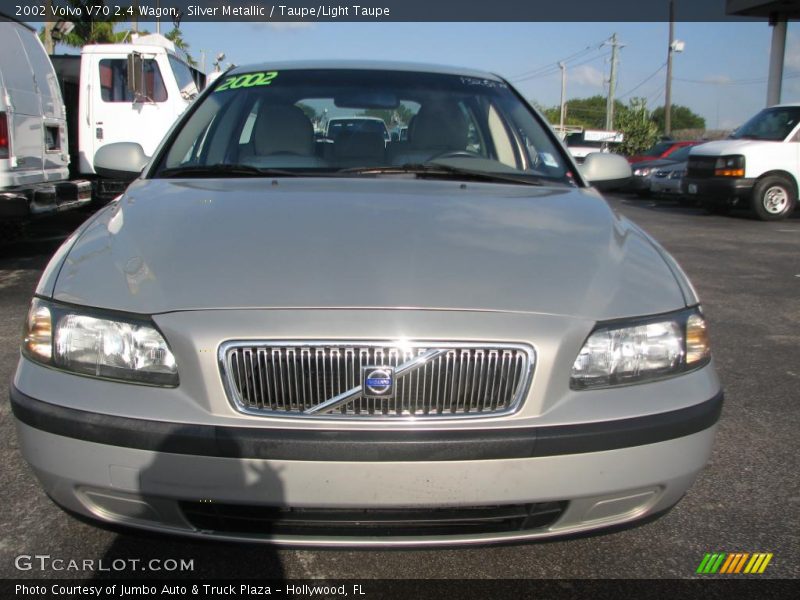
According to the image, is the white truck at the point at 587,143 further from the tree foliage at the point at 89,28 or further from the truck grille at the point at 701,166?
the tree foliage at the point at 89,28

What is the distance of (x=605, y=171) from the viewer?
3371mm

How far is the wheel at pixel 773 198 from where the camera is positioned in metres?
12.1

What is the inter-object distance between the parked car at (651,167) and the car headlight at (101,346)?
15007 mm

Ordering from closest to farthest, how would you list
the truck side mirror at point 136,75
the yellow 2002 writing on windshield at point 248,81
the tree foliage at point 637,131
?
1. the yellow 2002 writing on windshield at point 248,81
2. the truck side mirror at point 136,75
3. the tree foliage at point 637,131

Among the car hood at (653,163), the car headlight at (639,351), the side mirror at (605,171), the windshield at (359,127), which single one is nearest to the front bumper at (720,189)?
the car hood at (653,163)

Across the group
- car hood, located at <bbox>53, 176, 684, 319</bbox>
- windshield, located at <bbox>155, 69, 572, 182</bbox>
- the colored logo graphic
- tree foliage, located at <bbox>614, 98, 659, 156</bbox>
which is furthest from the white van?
tree foliage, located at <bbox>614, 98, 659, 156</bbox>

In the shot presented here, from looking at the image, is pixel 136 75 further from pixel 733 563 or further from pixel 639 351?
pixel 733 563

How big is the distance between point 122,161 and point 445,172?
141cm

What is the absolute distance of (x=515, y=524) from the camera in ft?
6.21

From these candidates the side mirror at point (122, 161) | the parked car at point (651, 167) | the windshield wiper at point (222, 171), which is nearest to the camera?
the windshield wiper at point (222, 171)

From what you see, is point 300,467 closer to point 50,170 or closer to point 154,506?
point 154,506

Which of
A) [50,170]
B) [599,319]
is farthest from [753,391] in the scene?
[50,170]

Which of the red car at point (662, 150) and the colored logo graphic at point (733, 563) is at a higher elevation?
the red car at point (662, 150)

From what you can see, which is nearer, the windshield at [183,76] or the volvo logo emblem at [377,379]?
the volvo logo emblem at [377,379]
